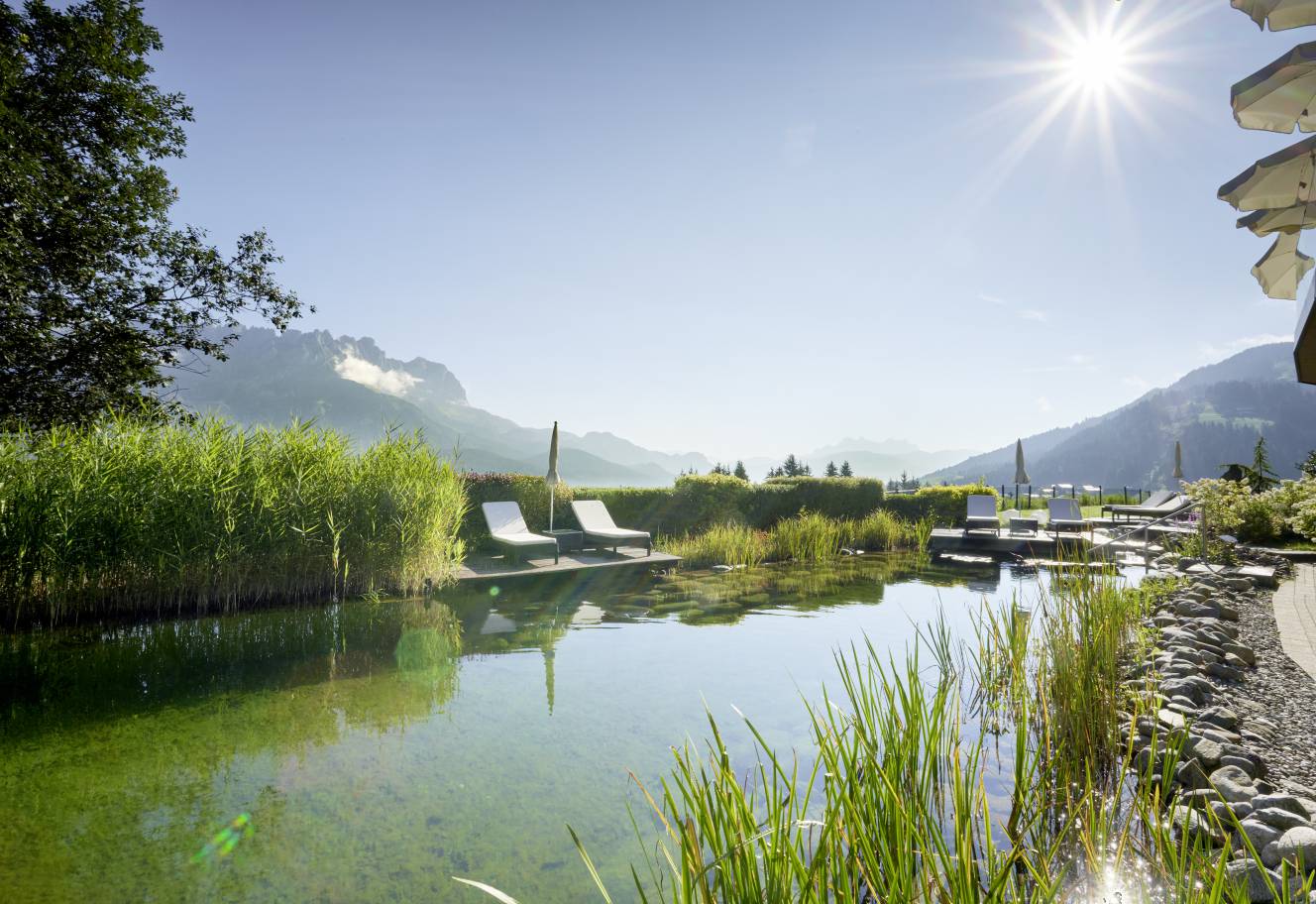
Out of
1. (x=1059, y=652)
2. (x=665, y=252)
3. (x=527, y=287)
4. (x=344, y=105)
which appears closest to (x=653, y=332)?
(x=527, y=287)

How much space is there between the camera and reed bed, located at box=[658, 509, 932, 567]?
11.5m

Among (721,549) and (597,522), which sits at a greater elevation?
(597,522)

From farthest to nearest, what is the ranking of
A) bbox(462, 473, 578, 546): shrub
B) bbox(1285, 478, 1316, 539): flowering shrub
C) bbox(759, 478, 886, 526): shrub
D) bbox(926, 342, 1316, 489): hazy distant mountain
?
1. bbox(926, 342, 1316, 489): hazy distant mountain
2. bbox(759, 478, 886, 526): shrub
3. bbox(462, 473, 578, 546): shrub
4. bbox(1285, 478, 1316, 539): flowering shrub

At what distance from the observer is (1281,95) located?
3.04 m

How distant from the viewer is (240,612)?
6891 mm

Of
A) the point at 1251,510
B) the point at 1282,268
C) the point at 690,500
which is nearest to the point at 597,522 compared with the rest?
the point at 690,500

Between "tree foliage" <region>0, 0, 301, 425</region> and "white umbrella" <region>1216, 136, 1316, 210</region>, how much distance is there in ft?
48.0

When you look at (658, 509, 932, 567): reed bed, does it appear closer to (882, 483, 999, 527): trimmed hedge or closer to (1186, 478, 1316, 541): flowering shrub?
(882, 483, 999, 527): trimmed hedge

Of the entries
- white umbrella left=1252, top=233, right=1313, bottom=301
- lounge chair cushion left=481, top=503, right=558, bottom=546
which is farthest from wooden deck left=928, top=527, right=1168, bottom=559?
white umbrella left=1252, top=233, right=1313, bottom=301

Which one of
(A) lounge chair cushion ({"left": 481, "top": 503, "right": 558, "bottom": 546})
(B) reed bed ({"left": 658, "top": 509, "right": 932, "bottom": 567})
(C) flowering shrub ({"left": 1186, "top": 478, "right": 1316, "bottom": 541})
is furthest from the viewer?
(B) reed bed ({"left": 658, "top": 509, "right": 932, "bottom": 567})

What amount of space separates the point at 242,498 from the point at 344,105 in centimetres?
1092

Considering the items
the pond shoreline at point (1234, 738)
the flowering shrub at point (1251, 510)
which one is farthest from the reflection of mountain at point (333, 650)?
the flowering shrub at point (1251, 510)

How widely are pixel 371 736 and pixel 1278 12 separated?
6054 mm

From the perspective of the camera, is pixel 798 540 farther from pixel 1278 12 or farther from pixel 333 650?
pixel 1278 12
